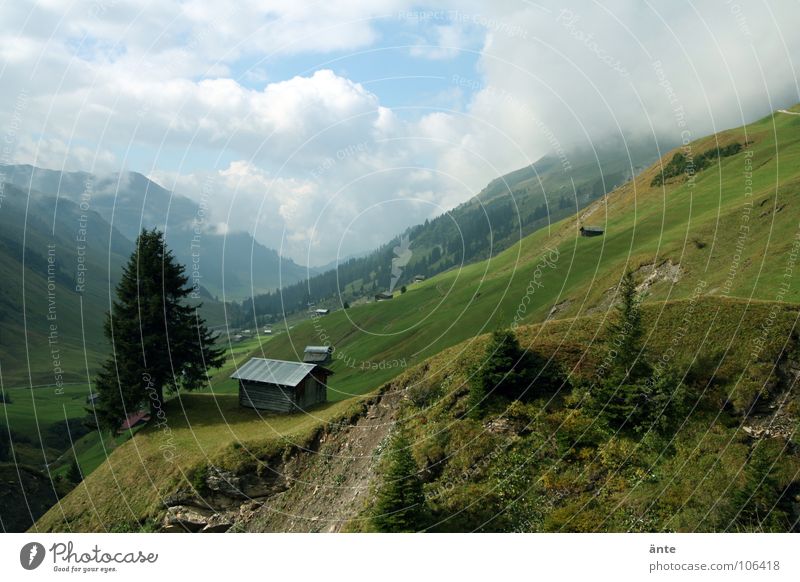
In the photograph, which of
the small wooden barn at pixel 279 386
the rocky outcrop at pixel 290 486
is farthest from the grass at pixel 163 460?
the small wooden barn at pixel 279 386

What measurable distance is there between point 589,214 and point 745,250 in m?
102

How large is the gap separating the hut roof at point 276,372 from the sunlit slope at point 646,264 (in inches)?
190

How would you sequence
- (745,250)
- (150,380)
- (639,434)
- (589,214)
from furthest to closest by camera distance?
(589,214), (745,250), (150,380), (639,434)

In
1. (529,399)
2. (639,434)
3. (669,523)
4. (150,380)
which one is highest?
(150,380)

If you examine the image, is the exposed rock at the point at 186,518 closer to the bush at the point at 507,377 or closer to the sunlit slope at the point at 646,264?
the sunlit slope at the point at 646,264

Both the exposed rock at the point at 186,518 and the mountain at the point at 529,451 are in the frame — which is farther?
the exposed rock at the point at 186,518

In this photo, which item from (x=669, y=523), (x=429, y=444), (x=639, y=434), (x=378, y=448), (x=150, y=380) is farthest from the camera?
(x=150, y=380)

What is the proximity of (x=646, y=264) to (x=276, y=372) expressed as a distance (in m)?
62.0

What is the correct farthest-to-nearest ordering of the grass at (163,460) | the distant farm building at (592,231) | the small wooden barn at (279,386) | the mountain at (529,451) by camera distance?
the distant farm building at (592,231) < the small wooden barn at (279,386) < the grass at (163,460) < the mountain at (529,451)

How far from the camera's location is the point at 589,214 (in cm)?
16925

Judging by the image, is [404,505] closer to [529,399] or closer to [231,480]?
[529,399]

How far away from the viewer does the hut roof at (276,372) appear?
154 ft

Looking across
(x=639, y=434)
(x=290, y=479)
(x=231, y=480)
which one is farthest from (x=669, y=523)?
(x=231, y=480)

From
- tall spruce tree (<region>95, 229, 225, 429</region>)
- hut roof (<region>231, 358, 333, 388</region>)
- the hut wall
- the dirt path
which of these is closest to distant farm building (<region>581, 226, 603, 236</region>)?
hut roof (<region>231, 358, 333, 388</region>)
